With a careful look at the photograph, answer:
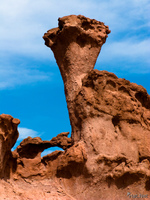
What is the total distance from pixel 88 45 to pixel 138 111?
319 cm

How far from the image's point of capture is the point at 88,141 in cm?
1183

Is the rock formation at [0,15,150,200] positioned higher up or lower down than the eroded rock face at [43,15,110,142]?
lower down

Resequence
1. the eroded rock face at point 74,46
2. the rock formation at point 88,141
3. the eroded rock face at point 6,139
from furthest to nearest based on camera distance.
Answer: the eroded rock face at point 74,46 → the rock formation at point 88,141 → the eroded rock face at point 6,139

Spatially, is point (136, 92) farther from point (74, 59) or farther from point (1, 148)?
point (1, 148)

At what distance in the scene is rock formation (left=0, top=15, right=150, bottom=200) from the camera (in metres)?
11.4

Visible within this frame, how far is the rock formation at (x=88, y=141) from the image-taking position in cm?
1139

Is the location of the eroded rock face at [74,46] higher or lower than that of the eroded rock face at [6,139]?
higher

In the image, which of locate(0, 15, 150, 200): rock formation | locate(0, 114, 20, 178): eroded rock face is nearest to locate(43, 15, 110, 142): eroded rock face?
locate(0, 15, 150, 200): rock formation

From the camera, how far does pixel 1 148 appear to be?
11.0 metres

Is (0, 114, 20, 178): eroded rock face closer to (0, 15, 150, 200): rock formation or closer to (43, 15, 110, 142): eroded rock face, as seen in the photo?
(0, 15, 150, 200): rock formation

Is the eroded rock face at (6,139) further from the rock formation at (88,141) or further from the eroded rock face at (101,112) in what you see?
the eroded rock face at (101,112)

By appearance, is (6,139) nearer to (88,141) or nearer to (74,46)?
(88,141)

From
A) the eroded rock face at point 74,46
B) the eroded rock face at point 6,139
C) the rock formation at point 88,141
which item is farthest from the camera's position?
the eroded rock face at point 74,46

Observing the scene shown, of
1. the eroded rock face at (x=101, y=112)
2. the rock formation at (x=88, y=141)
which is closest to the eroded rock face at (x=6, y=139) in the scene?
the rock formation at (x=88, y=141)
